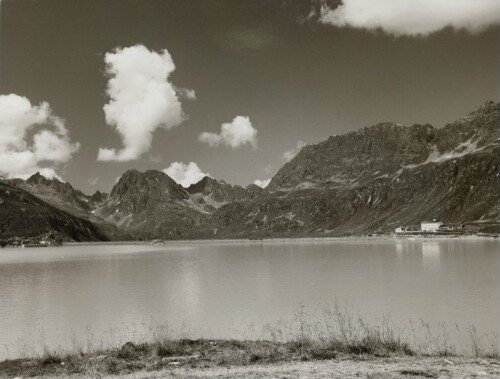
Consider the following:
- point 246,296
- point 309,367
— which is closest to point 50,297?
point 246,296

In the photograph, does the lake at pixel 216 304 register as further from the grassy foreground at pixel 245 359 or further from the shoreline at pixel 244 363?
the shoreline at pixel 244 363

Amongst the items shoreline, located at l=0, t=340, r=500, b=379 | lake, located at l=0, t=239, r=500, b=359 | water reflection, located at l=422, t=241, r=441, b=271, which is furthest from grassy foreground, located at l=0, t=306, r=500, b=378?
water reflection, located at l=422, t=241, r=441, b=271

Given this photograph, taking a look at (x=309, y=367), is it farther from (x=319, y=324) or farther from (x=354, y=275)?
(x=354, y=275)

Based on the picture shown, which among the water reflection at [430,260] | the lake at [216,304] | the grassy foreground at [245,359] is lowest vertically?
the water reflection at [430,260]

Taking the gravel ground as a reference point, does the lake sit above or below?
below

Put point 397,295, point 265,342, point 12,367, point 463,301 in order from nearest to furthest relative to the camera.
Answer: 1. point 12,367
2. point 265,342
3. point 463,301
4. point 397,295

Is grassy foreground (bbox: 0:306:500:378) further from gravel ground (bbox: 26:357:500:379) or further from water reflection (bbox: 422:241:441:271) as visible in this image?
water reflection (bbox: 422:241:441:271)

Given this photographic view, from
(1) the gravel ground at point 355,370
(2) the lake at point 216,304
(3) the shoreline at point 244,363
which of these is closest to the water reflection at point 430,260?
(2) the lake at point 216,304

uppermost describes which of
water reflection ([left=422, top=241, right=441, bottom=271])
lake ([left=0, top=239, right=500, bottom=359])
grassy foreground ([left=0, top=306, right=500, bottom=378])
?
grassy foreground ([left=0, top=306, right=500, bottom=378])

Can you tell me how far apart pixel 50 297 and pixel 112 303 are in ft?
30.7

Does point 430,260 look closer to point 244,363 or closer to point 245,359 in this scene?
point 245,359

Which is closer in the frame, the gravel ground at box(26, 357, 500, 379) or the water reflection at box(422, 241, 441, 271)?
the gravel ground at box(26, 357, 500, 379)

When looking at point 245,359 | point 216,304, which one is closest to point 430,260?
point 216,304

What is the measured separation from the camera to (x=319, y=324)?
30484mm
